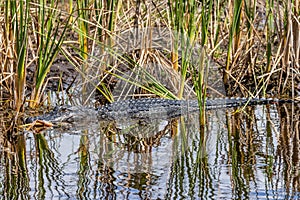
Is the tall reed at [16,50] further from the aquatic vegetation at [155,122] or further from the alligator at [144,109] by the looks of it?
the alligator at [144,109]

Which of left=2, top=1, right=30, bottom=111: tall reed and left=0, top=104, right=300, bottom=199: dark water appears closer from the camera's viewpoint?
left=0, top=104, right=300, bottom=199: dark water

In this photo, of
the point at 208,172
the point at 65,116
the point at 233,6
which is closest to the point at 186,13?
the point at 233,6

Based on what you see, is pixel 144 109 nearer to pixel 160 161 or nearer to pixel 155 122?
pixel 155 122

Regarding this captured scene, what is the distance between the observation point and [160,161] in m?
4.45

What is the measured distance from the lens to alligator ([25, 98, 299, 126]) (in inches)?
249

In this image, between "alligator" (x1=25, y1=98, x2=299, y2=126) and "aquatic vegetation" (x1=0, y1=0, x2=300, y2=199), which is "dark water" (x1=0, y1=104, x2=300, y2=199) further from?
"alligator" (x1=25, y1=98, x2=299, y2=126)

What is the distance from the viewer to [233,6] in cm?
704

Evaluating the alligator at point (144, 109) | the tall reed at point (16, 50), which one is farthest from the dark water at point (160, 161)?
the tall reed at point (16, 50)

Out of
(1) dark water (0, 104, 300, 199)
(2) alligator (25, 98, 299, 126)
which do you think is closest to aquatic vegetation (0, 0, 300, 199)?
(1) dark water (0, 104, 300, 199)

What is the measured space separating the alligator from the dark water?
0.28 metres

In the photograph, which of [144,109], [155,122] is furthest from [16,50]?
[144,109]

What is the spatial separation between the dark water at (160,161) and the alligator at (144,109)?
277 millimetres

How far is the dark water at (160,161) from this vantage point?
3.74 metres

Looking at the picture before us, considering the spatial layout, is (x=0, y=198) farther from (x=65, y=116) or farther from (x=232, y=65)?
(x=232, y=65)
